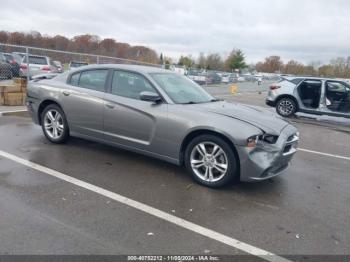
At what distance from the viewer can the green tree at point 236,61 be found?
243ft

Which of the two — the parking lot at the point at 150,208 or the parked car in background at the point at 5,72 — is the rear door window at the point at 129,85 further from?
the parked car in background at the point at 5,72

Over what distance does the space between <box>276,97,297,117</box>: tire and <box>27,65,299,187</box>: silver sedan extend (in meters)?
6.99

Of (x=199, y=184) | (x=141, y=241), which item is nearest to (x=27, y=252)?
(x=141, y=241)

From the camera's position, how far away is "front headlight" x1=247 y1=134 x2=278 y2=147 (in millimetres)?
3936

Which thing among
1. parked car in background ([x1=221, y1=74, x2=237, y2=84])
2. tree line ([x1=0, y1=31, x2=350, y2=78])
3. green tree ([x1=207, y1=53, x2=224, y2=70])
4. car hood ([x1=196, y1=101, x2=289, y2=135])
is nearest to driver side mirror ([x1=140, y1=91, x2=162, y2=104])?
car hood ([x1=196, y1=101, x2=289, y2=135])

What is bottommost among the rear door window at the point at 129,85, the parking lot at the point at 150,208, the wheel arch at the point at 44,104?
the parking lot at the point at 150,208

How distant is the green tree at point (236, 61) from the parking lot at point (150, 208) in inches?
2805

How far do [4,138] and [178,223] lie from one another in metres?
4.32

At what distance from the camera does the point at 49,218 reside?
10.6 feet

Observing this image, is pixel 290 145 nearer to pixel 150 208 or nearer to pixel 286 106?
pixel 150 208

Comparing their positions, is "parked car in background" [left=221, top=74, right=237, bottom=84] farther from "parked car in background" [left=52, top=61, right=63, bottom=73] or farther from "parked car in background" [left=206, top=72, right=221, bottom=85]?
"parked car in background" [left=52, top=61, right=63, bottom=73]

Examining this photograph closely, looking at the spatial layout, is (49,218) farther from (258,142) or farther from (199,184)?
(258,142)

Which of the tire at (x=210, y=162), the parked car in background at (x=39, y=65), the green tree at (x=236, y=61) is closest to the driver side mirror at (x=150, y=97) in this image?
the tire at (x=210, y=162)

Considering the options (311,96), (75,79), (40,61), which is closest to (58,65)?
(40,61)
